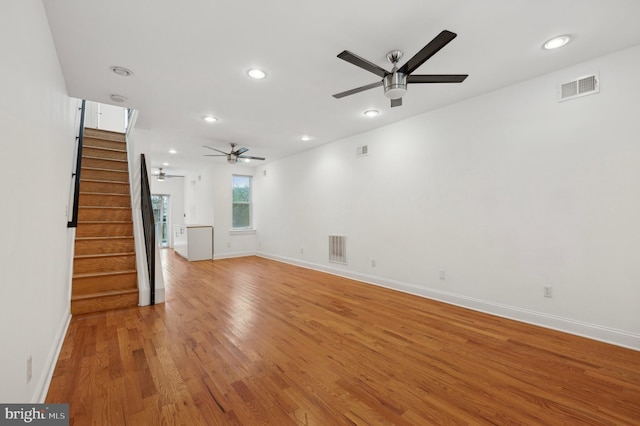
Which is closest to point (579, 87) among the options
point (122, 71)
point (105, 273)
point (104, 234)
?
point (122, 71)

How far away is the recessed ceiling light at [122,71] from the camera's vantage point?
278cm

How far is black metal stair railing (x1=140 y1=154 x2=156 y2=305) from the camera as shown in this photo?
148 inches

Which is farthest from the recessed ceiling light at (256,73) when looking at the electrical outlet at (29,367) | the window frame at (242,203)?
the window frame at (242,203)

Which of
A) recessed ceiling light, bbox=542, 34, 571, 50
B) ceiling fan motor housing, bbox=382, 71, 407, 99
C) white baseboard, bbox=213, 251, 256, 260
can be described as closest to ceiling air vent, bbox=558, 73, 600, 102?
recessed ceiling light, bbox=542, 34, 571, 50

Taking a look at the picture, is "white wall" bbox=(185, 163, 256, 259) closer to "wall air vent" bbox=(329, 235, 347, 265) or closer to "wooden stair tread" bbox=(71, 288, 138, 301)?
"wall air vent" bbox=(329, 235, 347, 265)

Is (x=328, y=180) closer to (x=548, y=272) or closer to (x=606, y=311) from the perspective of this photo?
(x=548, y=272)

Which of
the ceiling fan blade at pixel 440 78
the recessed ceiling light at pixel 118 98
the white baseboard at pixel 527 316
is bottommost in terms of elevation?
the white baseboard at pixel 527 316

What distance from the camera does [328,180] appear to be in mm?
5840

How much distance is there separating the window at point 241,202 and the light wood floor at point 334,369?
481cm

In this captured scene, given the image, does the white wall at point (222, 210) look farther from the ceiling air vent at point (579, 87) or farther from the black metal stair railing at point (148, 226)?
the ceiling air vent at point (579, 87)

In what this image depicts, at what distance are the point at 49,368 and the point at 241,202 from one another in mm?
6457

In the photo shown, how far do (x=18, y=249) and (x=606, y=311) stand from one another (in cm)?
468

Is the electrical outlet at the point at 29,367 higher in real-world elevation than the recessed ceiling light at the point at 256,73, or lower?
lower

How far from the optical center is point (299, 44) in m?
2.40
